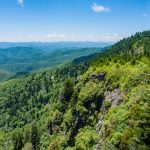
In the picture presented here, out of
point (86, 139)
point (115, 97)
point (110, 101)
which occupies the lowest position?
point (86, 139)

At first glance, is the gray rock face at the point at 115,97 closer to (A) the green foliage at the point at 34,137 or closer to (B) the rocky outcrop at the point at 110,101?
(B) the rocky outcrop at the point at 110,101

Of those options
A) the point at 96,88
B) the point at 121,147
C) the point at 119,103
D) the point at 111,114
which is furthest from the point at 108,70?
the point at 121,147

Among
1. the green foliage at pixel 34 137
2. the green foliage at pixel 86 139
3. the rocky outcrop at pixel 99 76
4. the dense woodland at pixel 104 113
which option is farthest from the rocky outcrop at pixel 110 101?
the green foliage at pixel 34 137

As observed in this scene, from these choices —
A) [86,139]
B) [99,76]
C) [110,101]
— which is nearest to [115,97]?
[110,101]

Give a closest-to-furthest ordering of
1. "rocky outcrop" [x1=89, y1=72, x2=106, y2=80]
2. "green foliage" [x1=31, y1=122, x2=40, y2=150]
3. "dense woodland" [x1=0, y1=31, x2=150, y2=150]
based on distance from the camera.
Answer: "dense woodland" [x1=0, y1=31, x2=150, y2=150] → "rocky outcrop" [x1=89, y1=72, x2=106, y2=80] → "green foliage" [x1=31, y1=122, x2=40, y2=150]

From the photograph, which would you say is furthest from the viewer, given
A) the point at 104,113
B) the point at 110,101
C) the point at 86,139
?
the point at 104,113

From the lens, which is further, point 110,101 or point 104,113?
point 104,113

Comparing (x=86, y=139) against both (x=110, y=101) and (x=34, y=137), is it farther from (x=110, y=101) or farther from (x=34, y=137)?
(x=34, y=137)

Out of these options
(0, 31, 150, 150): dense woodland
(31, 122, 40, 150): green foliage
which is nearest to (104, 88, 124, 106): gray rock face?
(0, 31, 150, 150): dense woodland

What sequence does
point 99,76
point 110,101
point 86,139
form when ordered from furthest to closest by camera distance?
1. point 99,76
2. point 110,101
3. point 86,139

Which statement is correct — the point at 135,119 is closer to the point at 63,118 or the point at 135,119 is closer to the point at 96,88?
the point at 96,88

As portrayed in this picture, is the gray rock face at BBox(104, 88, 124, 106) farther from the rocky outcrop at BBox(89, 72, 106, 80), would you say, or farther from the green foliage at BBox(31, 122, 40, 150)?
the green foliage at BBox(31, 122, 40, 150)

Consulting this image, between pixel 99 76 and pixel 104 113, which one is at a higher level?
pixel 99 76
